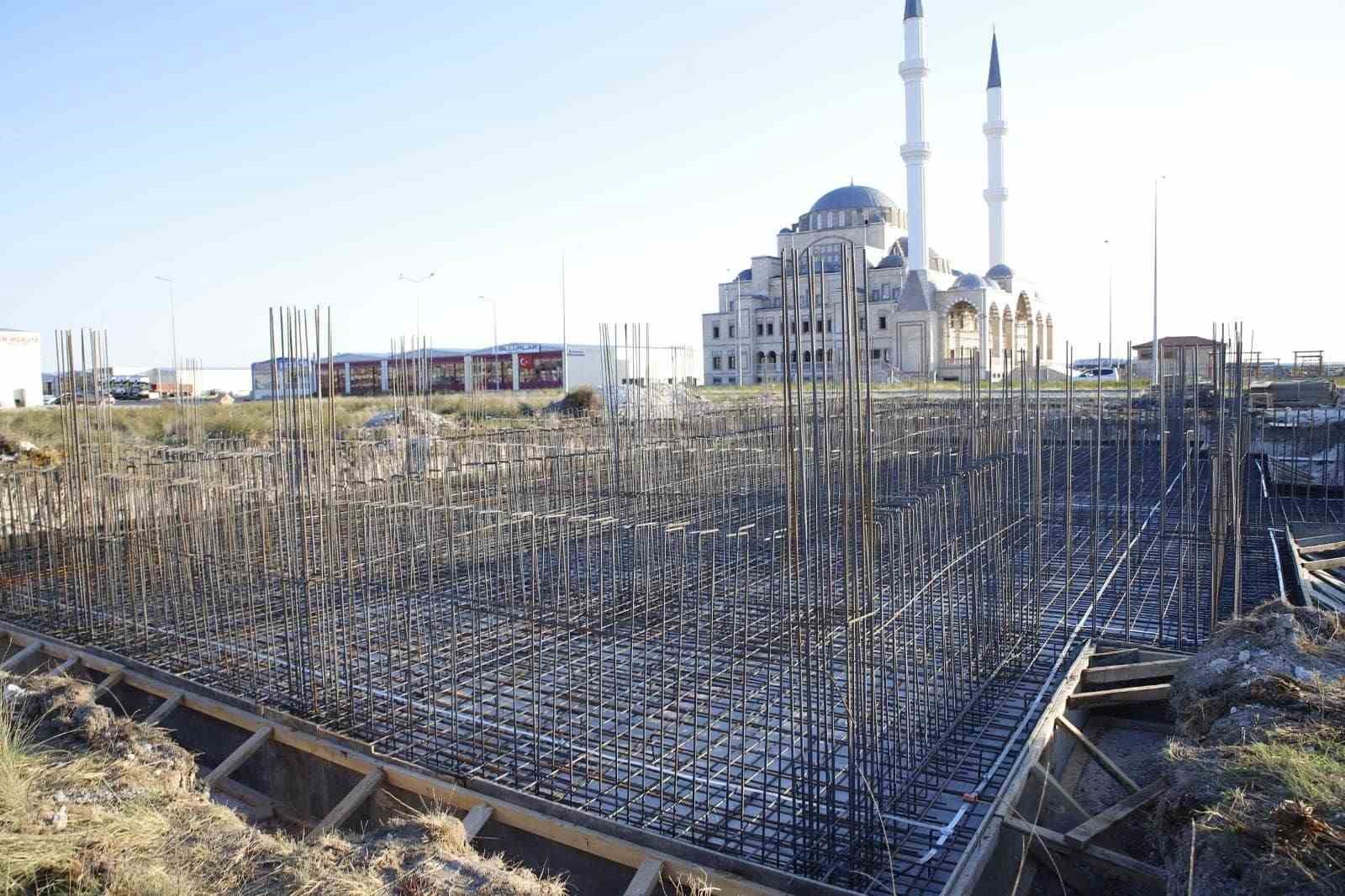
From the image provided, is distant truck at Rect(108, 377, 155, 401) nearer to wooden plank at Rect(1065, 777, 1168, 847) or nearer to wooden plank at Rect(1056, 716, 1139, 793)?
wooden plank at Rect(1056, 716, 1139, 793)

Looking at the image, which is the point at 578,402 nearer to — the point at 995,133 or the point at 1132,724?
the point at 1132,724

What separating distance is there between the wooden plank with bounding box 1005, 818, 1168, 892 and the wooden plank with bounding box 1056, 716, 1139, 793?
1.88 feet

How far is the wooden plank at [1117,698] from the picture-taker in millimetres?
5844

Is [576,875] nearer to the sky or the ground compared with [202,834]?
nearer to the ground

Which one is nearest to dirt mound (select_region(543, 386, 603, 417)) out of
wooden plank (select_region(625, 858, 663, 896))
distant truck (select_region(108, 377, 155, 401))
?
distant truck (select_region(108, 377, 155, 401))

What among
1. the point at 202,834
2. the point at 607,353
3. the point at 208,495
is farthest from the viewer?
the point at 607,353

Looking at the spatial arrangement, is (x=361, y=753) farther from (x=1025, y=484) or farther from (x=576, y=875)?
(x=1025, y=484)

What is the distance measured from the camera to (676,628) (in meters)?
7.03

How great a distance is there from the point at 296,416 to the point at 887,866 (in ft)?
14.1

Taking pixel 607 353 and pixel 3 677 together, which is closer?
pixel 3 677

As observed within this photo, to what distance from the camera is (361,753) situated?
522cm

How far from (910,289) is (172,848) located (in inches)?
2036

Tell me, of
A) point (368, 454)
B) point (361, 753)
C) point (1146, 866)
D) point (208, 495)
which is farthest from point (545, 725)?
point (368, 454)

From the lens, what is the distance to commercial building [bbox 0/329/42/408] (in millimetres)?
26578
